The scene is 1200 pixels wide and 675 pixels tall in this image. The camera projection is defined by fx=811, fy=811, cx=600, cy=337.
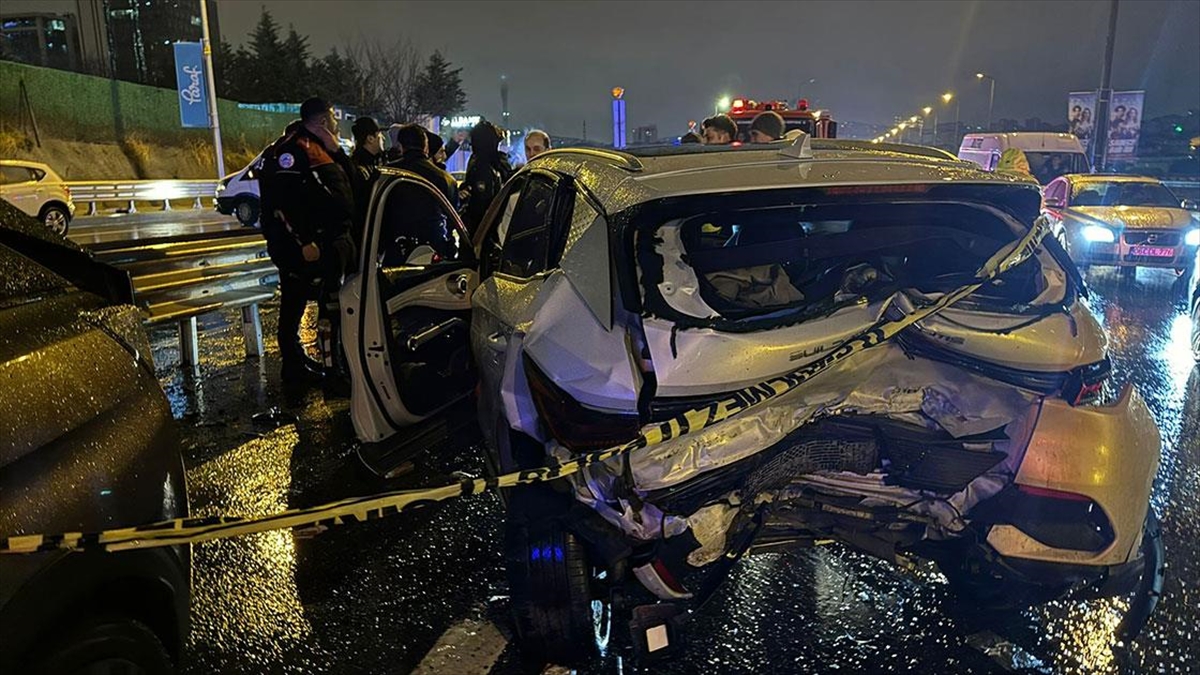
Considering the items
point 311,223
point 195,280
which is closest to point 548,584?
point 311,223

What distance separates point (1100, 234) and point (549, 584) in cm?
1172

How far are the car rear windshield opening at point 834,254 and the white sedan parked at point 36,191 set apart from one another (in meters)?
17.2

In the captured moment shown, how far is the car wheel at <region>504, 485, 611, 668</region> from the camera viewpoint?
8.66 feet

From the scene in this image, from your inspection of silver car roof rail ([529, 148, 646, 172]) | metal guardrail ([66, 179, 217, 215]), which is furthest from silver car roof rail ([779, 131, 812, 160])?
metal guardrail ([66, 179, 217, 215])

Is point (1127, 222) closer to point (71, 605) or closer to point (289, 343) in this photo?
point (289, 343)

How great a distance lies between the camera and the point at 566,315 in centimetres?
265

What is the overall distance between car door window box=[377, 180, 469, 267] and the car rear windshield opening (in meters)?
1.91

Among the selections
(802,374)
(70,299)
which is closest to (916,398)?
(802,374)

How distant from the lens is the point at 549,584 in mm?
2639

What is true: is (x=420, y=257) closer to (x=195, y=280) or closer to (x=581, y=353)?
(x=581, y=353)

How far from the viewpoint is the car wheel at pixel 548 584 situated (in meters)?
2.64

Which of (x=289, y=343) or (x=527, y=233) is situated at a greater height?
(x=527, y=233)

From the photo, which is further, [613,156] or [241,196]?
[241,196]

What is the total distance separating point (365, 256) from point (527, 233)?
0.94 metres
